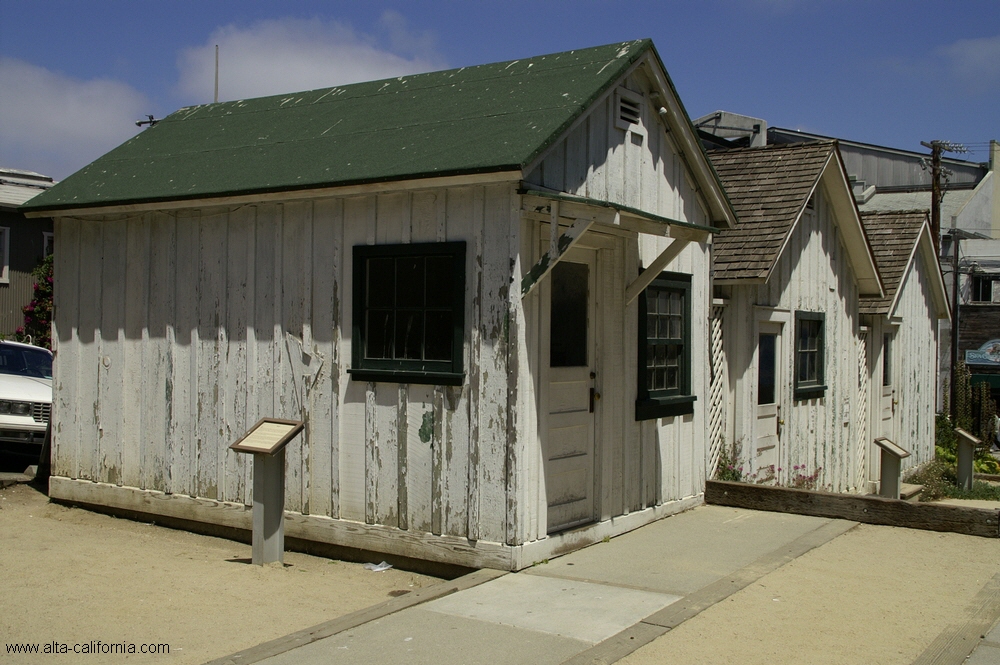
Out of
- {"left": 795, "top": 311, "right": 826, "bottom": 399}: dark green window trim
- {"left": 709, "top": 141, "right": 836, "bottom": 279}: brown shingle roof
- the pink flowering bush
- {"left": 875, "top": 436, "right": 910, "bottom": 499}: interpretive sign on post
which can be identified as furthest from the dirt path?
the pink flowering bush

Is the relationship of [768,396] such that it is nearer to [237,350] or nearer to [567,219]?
[567,219]

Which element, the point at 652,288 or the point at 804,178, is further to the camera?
the point at 804,178

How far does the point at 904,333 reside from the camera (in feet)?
57.2

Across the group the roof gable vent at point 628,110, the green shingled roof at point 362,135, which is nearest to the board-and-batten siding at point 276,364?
the green shingled roof at point 362,135

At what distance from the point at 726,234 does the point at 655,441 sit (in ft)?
12.0

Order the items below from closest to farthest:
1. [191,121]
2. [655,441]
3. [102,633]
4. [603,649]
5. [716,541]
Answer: [603,649], [102,633], [716,541], [655,441], [191,121]

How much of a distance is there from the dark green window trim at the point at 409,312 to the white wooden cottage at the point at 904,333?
386 inches

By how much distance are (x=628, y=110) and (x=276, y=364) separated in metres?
3.74

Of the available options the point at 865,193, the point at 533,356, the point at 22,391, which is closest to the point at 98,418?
the point at 22,391

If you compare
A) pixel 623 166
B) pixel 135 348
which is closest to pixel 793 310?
pixel 623 166

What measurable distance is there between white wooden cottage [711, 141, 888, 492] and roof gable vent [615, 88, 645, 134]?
299cm

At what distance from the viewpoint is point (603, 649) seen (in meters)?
5.35

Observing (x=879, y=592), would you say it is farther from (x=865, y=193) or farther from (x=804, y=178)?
(x=865, y=193)

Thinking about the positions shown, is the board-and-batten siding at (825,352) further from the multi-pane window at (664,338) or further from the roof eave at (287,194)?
the roof eave at (287,194)
